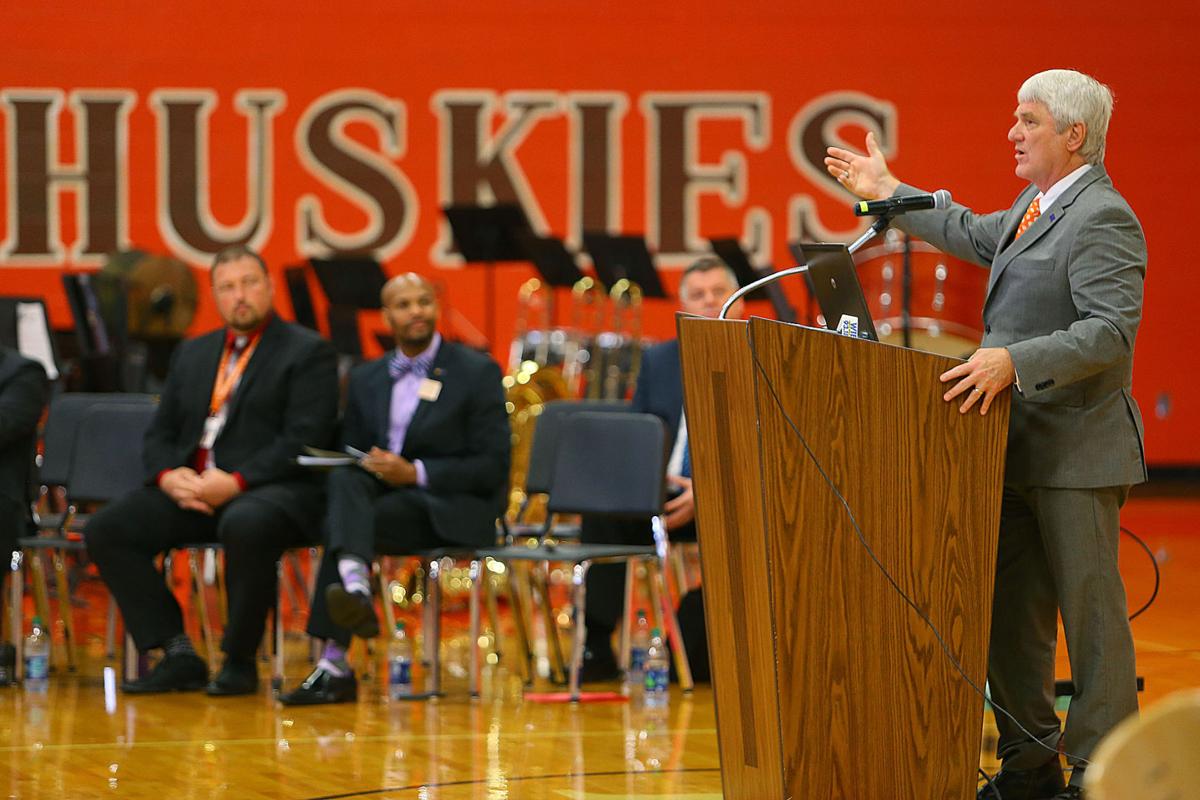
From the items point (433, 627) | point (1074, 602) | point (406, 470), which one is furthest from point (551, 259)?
point (1074, 602)

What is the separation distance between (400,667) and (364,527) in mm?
477

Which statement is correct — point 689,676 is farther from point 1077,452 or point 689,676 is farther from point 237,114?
point 237,114

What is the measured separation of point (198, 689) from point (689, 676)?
65.6 inches

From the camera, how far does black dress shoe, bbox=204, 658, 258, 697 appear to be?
586cm

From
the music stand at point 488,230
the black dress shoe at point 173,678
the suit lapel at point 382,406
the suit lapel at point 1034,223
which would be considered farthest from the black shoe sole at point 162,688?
the music stand at point 488,230

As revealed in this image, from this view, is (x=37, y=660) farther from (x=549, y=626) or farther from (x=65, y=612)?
(x=549, y=626)

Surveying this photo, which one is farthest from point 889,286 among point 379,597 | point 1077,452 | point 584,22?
point 1077,452

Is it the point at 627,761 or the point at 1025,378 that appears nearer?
the point at 1025,378

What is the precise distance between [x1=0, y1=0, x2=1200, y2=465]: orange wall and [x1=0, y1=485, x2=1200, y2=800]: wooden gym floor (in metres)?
6.15

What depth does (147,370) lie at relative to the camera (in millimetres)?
9336

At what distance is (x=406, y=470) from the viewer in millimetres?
5965

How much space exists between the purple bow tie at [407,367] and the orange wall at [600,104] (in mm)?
6004

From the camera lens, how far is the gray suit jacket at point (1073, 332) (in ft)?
11.4

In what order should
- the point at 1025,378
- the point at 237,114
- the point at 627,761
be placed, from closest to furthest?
the point at 1025,378
the point at 627,761
the point at 237,114
